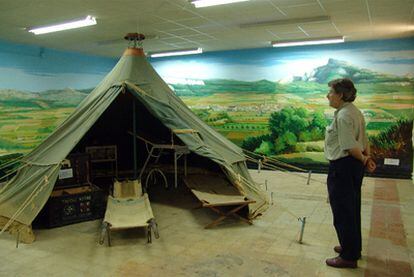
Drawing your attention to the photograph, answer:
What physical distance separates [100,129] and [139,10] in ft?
7.17

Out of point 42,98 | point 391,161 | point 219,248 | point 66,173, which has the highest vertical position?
point 42,98

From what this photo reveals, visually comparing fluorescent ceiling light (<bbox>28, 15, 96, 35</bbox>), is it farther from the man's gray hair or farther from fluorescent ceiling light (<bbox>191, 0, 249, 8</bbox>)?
the man's gray hair

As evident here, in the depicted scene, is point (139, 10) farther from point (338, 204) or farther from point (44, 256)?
point (338, 204)

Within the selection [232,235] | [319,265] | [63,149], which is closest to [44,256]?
[63,149]

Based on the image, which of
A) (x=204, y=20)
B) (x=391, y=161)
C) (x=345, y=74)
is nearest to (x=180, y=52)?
(x=204, y=20)

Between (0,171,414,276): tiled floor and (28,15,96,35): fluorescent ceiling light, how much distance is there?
3.07m

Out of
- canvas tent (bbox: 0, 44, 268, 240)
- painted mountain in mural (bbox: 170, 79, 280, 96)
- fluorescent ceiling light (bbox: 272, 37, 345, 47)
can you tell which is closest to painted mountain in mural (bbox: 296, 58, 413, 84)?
fluorescent ceiling light (bbox: 272, 37, 345, 47)

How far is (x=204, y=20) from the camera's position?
18.5ft

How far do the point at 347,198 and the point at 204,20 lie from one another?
12.4ft

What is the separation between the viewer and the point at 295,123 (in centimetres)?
793

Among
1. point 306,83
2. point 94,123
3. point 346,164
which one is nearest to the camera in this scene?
point 346,164

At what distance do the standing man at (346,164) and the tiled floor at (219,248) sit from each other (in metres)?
0.29

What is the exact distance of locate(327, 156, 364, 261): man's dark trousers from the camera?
298 cm

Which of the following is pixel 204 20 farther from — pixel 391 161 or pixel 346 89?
pixel 391 161
